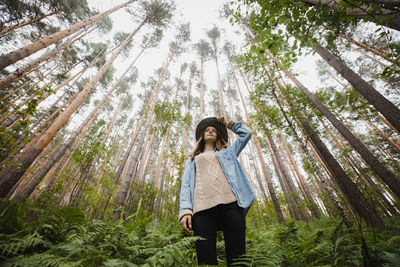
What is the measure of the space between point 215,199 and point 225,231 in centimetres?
30

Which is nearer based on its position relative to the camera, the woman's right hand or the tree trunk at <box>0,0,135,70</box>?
the woman's right hand

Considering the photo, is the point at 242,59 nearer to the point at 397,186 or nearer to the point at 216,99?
the point at 397,186

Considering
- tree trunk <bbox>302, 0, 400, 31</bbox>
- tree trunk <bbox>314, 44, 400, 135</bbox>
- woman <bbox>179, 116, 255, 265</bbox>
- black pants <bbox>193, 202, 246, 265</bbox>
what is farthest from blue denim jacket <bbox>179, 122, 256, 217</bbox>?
tree trunk <bbox>314, 44, 400, 135</bbox>

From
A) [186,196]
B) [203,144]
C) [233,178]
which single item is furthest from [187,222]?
[203,144]

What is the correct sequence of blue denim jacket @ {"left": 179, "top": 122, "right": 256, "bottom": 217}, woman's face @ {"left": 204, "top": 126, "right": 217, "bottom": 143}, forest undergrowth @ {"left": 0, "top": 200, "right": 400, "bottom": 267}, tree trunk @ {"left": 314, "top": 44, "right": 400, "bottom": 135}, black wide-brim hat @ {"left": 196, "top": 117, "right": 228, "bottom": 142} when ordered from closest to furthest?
forest undergrowth @ {"left": 0, "top": 200, "right": 400, "bottom": 267}
blue denim jacket @ {"left": 179, "top": 122, "right": 256, "bottom": 217}
woman's face @ {"left": 204, "top": 126, "right": 217, "bottom": 143}
black wide-brim hat @ {"left": 196, "top": 117, "right": 228, "bottom": 142}
tree trunk @ {"left": 314, "top": 44, "right": 400, "bottom": 135}

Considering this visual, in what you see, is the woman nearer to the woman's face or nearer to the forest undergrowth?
→ the woman's face

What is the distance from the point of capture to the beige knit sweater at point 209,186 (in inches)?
58.9

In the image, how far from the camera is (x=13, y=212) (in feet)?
5.15

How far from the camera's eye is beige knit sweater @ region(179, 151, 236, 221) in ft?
4.91

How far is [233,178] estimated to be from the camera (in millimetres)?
1690

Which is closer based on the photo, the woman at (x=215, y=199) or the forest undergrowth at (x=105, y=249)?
the forest undergrowth at (x=105, y=249)

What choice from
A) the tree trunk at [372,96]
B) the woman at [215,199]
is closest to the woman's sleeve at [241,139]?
the woman at [215,199]

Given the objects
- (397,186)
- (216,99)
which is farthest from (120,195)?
(216,99)

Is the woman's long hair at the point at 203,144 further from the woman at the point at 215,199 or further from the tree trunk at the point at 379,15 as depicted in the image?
the tree trunk at the point at 379,15
